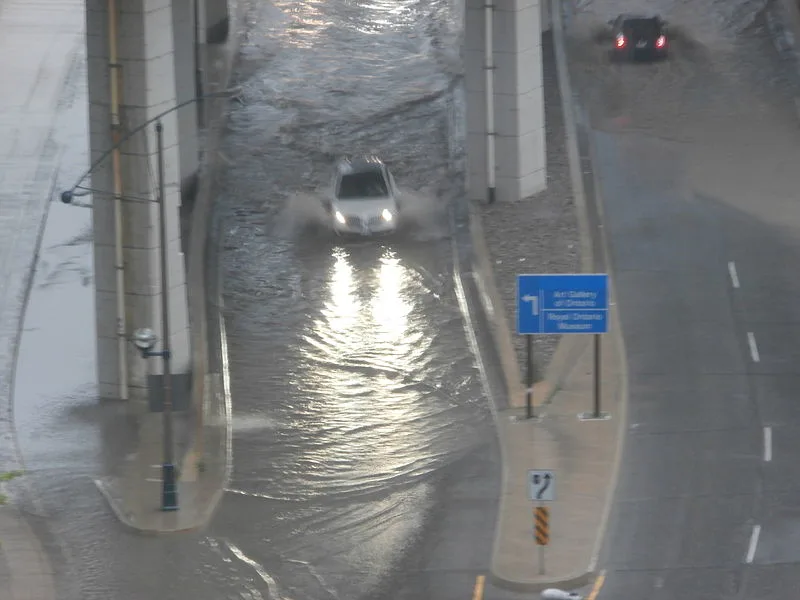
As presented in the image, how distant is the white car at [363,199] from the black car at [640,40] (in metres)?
12.8

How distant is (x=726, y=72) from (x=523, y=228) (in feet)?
45.8

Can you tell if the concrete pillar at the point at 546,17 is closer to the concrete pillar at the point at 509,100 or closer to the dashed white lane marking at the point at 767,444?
the concrete pillar at the point at 509,100

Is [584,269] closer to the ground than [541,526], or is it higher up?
higher up

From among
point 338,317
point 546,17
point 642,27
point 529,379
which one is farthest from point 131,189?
point 546,17

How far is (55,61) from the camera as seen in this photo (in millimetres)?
58344

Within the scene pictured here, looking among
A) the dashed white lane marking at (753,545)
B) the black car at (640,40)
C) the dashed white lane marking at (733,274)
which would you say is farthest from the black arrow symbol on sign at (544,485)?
the black car at (640,40)

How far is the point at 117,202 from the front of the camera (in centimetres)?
3584

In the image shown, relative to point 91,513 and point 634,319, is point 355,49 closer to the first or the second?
point 634,319

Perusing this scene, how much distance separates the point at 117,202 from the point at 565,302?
968 cm

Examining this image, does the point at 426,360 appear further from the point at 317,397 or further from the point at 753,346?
the point at 753,346

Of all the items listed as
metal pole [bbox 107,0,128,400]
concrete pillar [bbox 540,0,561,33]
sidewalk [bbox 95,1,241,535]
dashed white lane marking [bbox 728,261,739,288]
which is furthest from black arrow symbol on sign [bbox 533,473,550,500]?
concrete pillar [bbox 540,0,561,33]

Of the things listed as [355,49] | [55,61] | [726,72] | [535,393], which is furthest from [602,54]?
[535,393]

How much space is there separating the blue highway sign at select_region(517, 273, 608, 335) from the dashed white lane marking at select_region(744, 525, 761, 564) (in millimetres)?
5758

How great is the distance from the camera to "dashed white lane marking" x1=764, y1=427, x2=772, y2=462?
3172cm
